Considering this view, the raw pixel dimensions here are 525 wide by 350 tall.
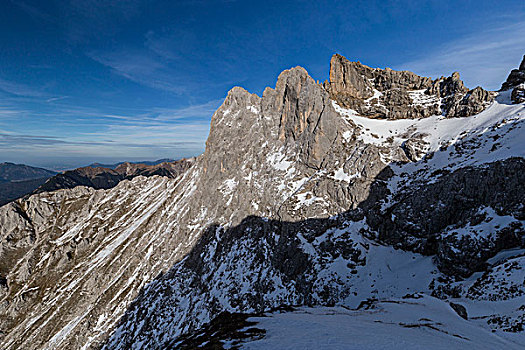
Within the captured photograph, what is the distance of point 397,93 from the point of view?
79.0 m

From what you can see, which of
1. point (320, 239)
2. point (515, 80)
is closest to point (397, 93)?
point (515, 80)

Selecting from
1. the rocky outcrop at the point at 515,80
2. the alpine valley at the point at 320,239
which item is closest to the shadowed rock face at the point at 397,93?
the alpine valley at the point at 320,239

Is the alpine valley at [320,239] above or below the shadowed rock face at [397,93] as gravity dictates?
below

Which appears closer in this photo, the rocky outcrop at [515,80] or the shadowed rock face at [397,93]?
the rocky outcrop at [515,80]

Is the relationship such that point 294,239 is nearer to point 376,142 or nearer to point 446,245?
point 446,245

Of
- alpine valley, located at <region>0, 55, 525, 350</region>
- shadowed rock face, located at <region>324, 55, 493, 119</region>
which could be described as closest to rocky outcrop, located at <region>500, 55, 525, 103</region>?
alpine valley, located at <region>0, 55, 525, 350</region>

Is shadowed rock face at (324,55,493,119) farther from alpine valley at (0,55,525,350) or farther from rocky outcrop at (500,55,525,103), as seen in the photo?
rocky outcrop at (500,55,525,103)

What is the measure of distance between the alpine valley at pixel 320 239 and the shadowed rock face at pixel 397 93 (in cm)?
52

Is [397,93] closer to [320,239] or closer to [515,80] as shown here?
[515,80]

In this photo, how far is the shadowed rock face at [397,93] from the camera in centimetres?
6462

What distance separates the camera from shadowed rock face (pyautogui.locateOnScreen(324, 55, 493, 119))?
6462 cm

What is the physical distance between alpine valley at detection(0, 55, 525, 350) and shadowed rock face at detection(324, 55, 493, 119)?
52 cm

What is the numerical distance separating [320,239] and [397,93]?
62272mm

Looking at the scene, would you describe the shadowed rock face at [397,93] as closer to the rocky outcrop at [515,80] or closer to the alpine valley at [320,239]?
the alpine valley at [320,239]
